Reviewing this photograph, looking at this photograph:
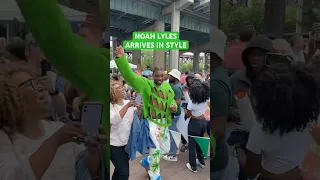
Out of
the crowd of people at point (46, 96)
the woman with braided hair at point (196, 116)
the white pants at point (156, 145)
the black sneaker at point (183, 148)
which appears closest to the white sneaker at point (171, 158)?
the woman with braided hair at point (196, 116)

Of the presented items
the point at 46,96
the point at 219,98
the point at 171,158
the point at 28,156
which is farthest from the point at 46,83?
the point at 171,158

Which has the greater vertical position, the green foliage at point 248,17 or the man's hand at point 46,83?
A: the green foliage at point 248,17

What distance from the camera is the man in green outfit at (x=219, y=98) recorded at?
1530 millimetres

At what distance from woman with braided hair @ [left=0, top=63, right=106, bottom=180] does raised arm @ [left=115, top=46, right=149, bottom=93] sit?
128cm

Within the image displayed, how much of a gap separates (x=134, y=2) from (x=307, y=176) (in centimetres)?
1379

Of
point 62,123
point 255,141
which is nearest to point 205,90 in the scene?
point 255,141

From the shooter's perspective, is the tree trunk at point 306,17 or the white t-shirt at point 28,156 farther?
the tree trunk at point 306,17

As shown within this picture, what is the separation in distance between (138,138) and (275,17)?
2254 millimetres

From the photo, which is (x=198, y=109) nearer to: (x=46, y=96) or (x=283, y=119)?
(x=283, y=119)

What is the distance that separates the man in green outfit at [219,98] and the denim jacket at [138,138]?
1.57 metres

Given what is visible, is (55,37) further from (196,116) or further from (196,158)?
(196,158)

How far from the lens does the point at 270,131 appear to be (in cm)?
153

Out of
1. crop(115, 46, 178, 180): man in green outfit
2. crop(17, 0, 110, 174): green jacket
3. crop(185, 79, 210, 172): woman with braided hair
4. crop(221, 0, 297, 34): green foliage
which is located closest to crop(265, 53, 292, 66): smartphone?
crop(221, 0, 297, 34): green foliage

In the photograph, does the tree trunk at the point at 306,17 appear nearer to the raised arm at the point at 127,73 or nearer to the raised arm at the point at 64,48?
the raised arm at the point at 64,48
